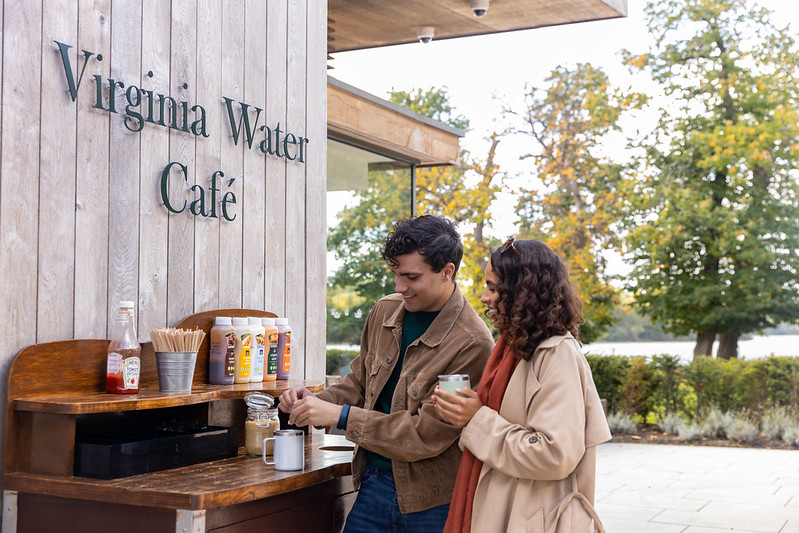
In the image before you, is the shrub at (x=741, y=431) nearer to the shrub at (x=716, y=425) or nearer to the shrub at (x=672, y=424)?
the shrub at (x=716, y=425)

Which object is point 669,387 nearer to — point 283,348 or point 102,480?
point 283,348

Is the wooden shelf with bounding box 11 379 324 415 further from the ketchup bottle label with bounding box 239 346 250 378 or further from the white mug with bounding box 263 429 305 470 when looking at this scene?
the white mug with bounding box 263 429 305 470

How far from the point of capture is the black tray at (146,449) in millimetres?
2479

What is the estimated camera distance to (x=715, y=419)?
1120 cm

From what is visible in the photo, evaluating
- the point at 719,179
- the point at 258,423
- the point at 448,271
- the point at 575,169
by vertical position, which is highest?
the point at 575,169

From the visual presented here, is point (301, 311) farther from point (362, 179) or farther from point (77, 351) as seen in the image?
point (362, 179)

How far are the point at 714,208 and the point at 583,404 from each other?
45.2ft

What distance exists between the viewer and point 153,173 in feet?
10.1

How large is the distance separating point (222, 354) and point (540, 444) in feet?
4.55

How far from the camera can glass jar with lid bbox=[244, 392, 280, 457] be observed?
3.04m

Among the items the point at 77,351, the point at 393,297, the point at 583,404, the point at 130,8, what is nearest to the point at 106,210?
the point at 77,351

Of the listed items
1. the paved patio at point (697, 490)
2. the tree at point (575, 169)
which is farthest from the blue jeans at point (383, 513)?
the tree at point (575, 169)

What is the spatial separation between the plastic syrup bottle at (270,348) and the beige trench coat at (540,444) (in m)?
1.15

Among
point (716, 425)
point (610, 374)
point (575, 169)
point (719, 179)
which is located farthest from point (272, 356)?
point (575, 169)
